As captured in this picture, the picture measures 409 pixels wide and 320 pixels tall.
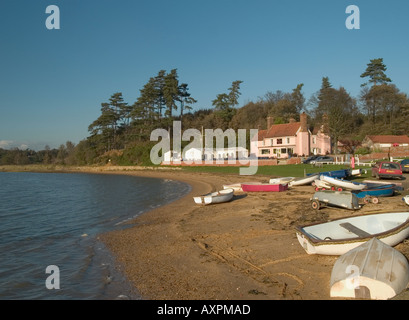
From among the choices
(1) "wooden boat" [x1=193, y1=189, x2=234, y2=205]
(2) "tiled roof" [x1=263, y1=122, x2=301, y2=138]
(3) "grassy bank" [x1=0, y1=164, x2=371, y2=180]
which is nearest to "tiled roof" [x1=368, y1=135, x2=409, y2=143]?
(2) "tiled roof" [x1=263, y1=122, x2=301, y2=138]

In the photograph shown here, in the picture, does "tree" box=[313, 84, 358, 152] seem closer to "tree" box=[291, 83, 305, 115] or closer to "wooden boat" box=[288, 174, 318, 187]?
"tree" box=[291, 83, 305, 115]

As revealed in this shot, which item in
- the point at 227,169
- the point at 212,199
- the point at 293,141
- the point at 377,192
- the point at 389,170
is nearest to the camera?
the point at 377,192

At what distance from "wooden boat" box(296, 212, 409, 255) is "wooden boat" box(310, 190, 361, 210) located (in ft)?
12.3

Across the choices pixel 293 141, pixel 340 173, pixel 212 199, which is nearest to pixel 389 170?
pixel 340 173

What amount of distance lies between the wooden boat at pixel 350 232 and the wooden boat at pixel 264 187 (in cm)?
1287

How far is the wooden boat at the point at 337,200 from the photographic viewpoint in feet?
45.8

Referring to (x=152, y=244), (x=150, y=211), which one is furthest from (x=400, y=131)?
(x=152, y=244)

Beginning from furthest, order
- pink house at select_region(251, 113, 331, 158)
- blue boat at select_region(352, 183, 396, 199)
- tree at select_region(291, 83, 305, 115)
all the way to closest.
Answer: tree at select_region(291, 83, 305, 115), pink house at select_region(251, 113, 331, 158), blue boat at select_region(352, 183, 396, 199)

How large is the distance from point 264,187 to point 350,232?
13.9 m

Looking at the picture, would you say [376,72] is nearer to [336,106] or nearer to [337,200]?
[336,106]

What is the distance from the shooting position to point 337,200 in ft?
46.9

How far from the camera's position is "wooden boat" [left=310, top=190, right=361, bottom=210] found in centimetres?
1398

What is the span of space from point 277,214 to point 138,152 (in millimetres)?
66031
